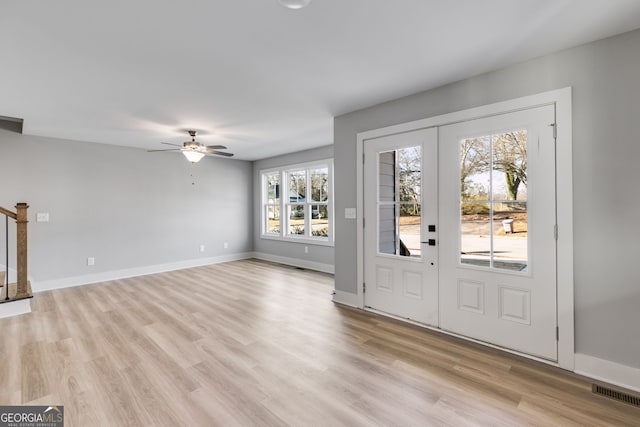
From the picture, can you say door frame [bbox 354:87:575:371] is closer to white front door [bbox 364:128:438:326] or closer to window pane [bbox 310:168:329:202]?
white front door [bbox 364:128:438:326]

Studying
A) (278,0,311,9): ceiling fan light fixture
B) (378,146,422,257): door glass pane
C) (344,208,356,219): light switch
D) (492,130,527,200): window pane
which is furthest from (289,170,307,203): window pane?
(278,0,311,9): ceiling fan light fixture

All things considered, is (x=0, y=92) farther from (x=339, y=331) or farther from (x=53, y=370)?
(x=339, y=331)

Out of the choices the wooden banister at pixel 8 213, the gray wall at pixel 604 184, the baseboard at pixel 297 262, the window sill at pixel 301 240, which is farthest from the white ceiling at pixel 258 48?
the baseboard at pixel 297 262

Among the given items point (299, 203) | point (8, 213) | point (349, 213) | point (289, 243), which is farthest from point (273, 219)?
point (8, 213)

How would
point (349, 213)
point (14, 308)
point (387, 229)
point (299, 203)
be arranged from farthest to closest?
1. point (299, 203)
2. point (349, 213)
3. point (14, 308)
4. point (387, 229)

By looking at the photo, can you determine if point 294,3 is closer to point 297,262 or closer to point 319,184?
point 319,184

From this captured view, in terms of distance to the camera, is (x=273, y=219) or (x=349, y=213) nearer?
(x=349, y=213)

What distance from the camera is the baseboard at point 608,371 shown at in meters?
2.09

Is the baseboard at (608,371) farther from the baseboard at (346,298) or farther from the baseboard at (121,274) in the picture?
the baseboard at (121,274)

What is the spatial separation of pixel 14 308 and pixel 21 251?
750mm

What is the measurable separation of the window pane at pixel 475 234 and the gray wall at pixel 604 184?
2.11 feet

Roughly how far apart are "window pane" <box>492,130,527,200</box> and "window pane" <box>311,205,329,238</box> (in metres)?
3.71

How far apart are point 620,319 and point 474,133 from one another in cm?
184

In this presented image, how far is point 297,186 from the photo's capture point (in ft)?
22.1
